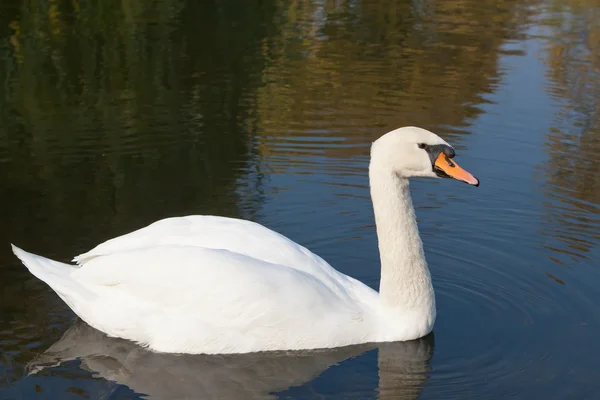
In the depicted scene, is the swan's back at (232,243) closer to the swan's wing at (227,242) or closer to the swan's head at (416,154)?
the swan's wing at (227,242)

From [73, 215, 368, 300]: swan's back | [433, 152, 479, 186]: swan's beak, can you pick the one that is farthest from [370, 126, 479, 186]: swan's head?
[73, 215, 368, 300]: swan's back

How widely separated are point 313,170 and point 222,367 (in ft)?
14.0

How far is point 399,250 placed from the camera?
22.6 feet

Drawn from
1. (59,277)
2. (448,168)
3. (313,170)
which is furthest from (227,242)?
(313,170)

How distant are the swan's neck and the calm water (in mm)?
342

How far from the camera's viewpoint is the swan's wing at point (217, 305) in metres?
6.48

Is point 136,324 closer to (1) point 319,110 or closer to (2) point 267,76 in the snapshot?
(1) point 319,110

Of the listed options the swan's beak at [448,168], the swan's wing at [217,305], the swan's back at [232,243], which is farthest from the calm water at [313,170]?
the swan's beak at [448,168]

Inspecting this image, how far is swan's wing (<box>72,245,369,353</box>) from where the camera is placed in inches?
255

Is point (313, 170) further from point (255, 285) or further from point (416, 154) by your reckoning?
point (255, 285)

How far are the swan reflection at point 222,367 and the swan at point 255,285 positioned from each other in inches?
3.1

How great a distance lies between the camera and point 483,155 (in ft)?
35.8

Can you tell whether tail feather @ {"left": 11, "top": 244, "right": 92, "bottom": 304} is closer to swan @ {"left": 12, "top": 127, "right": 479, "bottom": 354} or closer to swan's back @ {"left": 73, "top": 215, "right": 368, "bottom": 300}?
swan @ {"left": 12, "top": 127, "right": 479, "bottom": 354}

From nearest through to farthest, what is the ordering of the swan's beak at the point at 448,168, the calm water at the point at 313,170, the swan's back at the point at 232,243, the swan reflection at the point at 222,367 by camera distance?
the swan reflection at the point at 222,367 < the calm water at the point at 313,170 < the swan's beak at the point at 448,168 < the swan's back at the point at 232,243
